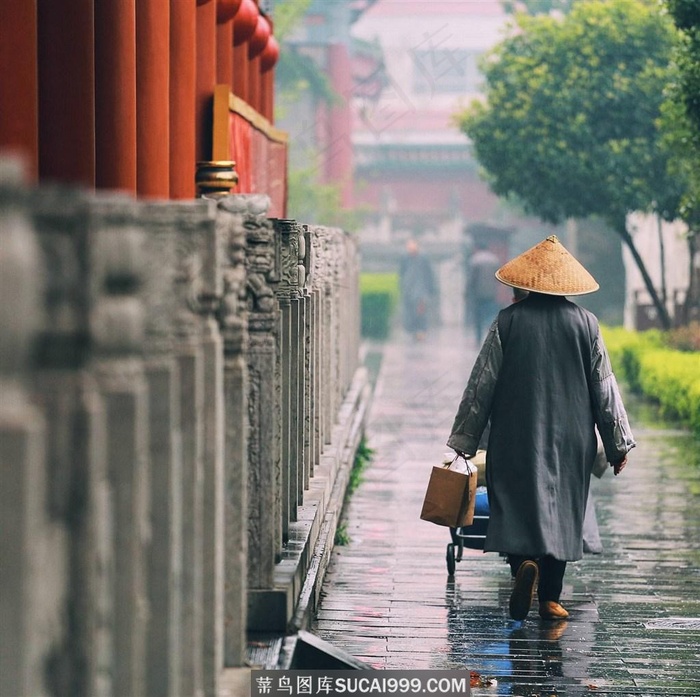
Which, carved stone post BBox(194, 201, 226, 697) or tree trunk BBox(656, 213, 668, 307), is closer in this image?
carved stone post BBox(194, 201, 226, 697)

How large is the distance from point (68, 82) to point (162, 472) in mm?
3760

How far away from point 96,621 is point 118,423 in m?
0.34

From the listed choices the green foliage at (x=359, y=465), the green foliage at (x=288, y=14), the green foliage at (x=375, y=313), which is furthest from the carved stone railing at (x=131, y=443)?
the green foliage at (x=288, y=14)

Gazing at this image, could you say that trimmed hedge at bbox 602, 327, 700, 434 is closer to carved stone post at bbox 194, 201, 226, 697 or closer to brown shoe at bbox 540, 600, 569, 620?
brown shoe at bbox 540, 600, 569, 620

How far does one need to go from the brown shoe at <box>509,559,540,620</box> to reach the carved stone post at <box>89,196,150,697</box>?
3911 millimetres

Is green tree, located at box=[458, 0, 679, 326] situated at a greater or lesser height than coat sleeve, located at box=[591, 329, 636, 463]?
greater

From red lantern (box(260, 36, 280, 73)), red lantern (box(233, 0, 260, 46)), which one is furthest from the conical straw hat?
red lantern (box(260, 36, 280, 73))

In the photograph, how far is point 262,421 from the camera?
5066 mm

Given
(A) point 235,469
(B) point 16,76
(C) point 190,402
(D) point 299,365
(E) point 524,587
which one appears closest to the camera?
(C) point 190,402

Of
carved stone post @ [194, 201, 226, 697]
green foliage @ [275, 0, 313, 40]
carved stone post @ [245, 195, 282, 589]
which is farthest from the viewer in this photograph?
green foliage @ [275, 0, 313, 40]

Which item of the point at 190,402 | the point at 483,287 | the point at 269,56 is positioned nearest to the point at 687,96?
the point at 269,56

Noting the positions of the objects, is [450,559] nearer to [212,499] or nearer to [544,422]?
[544,422]

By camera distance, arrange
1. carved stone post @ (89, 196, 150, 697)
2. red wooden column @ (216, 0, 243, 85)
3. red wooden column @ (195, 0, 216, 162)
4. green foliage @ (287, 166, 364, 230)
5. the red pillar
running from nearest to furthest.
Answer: carved stone post @ (89, 196, 150, 697)
red wooden column @ (195, 0, 216, 162)
red wooden column @ (216, 0, 243, 85)
green foliage @ (287, 166, 364, 230)
the red pillar

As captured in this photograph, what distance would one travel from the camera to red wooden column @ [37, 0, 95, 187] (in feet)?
22.0
